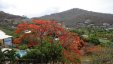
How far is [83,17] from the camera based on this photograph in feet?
368

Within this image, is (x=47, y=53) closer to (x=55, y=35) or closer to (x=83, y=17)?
(x=55, y=35)

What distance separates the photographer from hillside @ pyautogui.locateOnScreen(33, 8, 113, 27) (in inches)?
4123

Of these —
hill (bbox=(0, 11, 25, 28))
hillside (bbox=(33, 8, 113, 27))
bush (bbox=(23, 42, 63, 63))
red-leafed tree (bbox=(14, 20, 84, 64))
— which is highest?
red-leafed tree (bbox=(14, 20, 84, 64))

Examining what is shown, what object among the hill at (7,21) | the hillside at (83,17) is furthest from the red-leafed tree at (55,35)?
the hillside at (83,17)

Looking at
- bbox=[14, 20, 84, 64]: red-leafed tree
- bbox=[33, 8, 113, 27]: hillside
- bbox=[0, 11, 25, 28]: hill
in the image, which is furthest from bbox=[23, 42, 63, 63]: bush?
bbox=[33, 8, 113, 27]: hillside

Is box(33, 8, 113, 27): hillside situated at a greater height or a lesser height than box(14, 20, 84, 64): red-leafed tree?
lesser

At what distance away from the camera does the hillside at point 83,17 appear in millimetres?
104719

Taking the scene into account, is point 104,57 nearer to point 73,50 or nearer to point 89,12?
point 73,50

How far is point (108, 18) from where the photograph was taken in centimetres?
11406

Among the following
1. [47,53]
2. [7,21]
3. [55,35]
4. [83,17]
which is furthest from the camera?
[83,17]

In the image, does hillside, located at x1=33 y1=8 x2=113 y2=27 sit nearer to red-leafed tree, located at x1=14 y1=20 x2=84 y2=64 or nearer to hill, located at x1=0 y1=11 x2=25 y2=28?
hill, located at x1=0 y1=11 x2=25 y2=28

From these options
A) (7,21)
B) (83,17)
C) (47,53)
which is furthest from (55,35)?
(83,17)

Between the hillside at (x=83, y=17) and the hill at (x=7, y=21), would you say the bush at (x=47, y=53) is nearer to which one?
the hill at (x=7, y=21)

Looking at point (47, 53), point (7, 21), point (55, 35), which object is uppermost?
point (55, 35)
